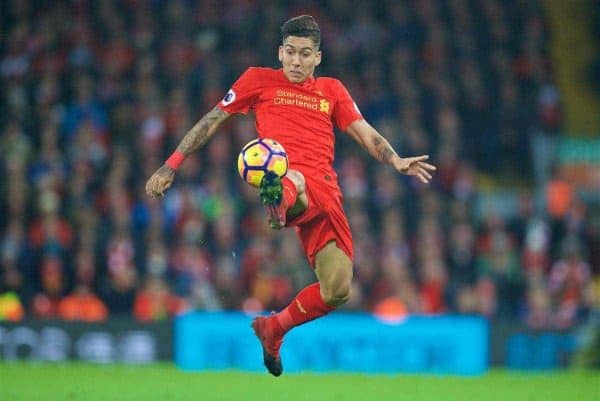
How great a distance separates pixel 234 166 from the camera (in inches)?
581

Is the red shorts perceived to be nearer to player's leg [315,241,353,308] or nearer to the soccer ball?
player's leg [315,241,353,308]

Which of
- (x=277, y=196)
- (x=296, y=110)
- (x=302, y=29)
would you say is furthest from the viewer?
(x=296, y=110)

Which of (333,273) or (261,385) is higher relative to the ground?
(333,273)

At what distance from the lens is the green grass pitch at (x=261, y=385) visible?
9312 mm

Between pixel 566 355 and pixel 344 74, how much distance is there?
17.4 ft

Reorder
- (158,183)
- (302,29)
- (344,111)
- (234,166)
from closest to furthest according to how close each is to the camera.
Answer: (158,183)
(302,29)
(344,111)
(234,166)

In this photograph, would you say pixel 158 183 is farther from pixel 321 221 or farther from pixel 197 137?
pixel 321 221

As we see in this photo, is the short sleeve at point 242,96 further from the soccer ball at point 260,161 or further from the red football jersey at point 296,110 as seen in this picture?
the soccer ball at point 260,161

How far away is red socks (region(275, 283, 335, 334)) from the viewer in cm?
784

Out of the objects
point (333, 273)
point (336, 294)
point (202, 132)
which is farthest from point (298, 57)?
point (336, 294)

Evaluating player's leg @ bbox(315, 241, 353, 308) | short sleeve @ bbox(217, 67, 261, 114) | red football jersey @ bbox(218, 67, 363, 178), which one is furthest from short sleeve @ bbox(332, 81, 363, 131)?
player's leg @ bbox(315, 241, 353, 308)

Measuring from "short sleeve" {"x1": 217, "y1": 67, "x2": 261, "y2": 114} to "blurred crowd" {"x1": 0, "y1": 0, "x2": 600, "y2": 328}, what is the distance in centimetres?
540

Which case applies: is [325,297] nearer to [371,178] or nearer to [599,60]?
[371,178]

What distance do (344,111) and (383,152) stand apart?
428 millimetres
